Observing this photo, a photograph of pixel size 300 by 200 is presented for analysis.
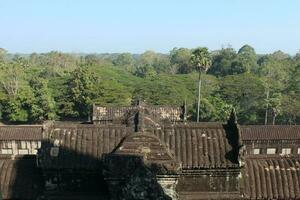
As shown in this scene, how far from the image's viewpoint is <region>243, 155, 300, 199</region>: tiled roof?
14375 mm

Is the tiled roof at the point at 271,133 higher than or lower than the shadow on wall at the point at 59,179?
Answer: lower

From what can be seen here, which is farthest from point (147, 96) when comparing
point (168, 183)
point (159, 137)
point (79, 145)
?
point (168, 183)

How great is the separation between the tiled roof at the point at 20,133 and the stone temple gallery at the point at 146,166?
2588cm

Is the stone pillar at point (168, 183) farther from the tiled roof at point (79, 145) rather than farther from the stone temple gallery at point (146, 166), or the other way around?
the tiled roof at point (79, 145)

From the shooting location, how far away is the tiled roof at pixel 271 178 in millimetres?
14375

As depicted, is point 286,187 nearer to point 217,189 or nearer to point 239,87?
point 217,189

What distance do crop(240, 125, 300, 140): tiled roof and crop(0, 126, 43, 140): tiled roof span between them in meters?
19.0

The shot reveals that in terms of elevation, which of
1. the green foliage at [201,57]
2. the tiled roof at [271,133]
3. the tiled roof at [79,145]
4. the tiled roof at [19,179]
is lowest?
the tiled roof at [271,133]

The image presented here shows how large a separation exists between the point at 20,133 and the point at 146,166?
30.4 metres

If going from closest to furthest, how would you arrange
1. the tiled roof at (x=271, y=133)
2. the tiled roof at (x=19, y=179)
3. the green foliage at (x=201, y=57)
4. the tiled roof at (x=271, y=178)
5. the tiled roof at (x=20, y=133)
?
the tiled roof at (x=19, y=179)
the tiled roof at (x=271, y=178)
the tiled roof at (x=271, y=133)
the tiled roof at (x=20, y=133)
the green foliage at (x=201, y=57)

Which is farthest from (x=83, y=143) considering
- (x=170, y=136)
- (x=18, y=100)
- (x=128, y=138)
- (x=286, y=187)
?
(x=18, y=100)

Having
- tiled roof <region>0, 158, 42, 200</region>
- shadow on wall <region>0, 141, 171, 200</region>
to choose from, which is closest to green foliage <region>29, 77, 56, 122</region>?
tiled roof <region>0, 158, 42, 200</region>

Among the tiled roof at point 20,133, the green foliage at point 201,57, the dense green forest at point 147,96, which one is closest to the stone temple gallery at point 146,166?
the tiled roof at point 20,133

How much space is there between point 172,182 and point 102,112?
29254 millimetres
